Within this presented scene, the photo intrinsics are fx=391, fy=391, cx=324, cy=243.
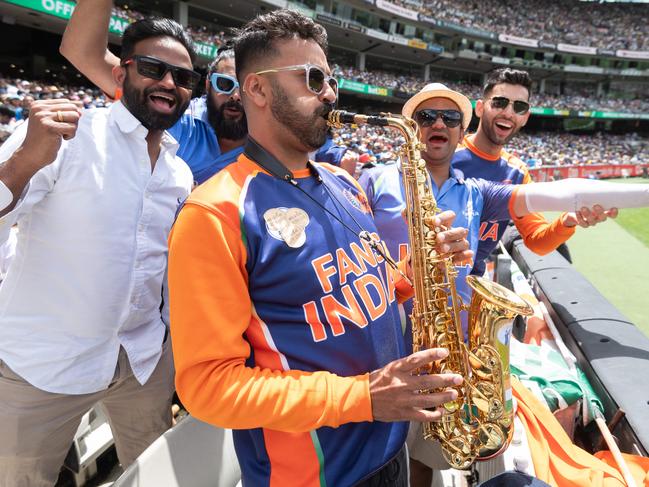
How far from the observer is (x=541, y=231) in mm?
2738

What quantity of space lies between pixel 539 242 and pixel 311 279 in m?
2.16

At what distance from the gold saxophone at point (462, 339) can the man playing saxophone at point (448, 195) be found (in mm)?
529

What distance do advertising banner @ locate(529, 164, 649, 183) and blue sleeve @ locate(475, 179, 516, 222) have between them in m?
20.1

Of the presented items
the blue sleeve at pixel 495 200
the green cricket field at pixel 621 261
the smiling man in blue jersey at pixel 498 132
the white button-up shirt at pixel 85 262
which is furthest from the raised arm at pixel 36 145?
the green cricket field at pixel 621 261

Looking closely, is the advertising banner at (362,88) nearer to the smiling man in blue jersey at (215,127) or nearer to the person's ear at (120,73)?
the smiling man in blue jersey at (215,127)

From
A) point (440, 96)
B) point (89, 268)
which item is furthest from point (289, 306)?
point (440, 96)

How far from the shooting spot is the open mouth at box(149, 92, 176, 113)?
202 centimetres

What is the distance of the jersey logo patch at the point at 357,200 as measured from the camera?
66.1 inches

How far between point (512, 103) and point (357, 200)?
9.28 feet

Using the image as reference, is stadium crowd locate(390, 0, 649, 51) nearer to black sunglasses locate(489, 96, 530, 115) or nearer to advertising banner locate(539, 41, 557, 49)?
advertising banner locate(539, 41, 557, 49)

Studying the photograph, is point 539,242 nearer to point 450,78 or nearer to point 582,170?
point 582,170

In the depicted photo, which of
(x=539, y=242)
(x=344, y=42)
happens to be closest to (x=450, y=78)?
(x=344, y=42)

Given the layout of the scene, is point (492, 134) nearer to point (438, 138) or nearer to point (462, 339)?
point (438, 138)

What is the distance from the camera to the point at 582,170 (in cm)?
2278
